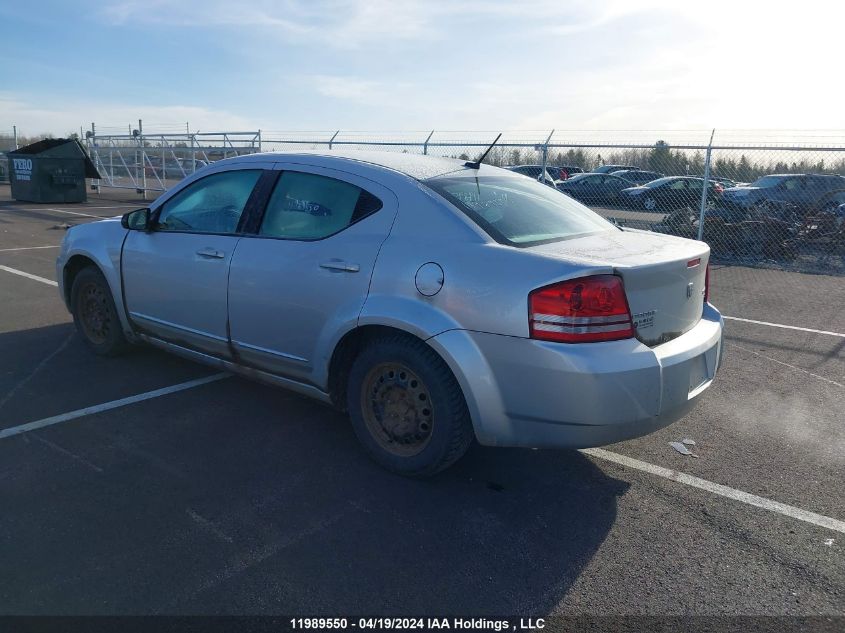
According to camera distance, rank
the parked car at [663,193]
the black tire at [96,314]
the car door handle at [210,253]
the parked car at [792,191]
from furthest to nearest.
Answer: the parked car at [663,193] < the parked car at [792,191] < the black tire at [96,314] < the car door handle at [210,253]

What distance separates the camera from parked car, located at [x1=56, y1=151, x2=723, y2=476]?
10.2 ft

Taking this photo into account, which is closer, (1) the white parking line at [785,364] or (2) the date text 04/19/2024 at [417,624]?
(2) the date text 04/19/2024 at [417,624]

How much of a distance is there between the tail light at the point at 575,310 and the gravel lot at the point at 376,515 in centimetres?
91

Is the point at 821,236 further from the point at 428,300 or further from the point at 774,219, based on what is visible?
the point at 428,300

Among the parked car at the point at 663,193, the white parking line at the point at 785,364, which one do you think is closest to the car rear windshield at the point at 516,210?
the white parking line at the point at 785,364

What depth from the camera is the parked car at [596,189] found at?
64.9ft

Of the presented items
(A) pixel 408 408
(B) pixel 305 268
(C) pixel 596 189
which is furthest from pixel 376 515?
(C) pixel 596 189

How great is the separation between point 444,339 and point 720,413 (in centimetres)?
246

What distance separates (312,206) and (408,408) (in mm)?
1335

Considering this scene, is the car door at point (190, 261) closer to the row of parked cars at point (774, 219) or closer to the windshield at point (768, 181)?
the row of parked cars at point (774, 219)

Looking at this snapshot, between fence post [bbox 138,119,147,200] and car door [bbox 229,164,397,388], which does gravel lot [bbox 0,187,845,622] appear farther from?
fence post [bbox 138,119,147,200]

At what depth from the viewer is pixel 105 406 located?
4516mm

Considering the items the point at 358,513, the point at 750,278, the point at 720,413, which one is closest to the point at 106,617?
the point at 358,513

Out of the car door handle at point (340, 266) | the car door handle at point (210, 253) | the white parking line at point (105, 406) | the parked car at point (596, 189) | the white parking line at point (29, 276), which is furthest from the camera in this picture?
the parked car at point (596, 189)
